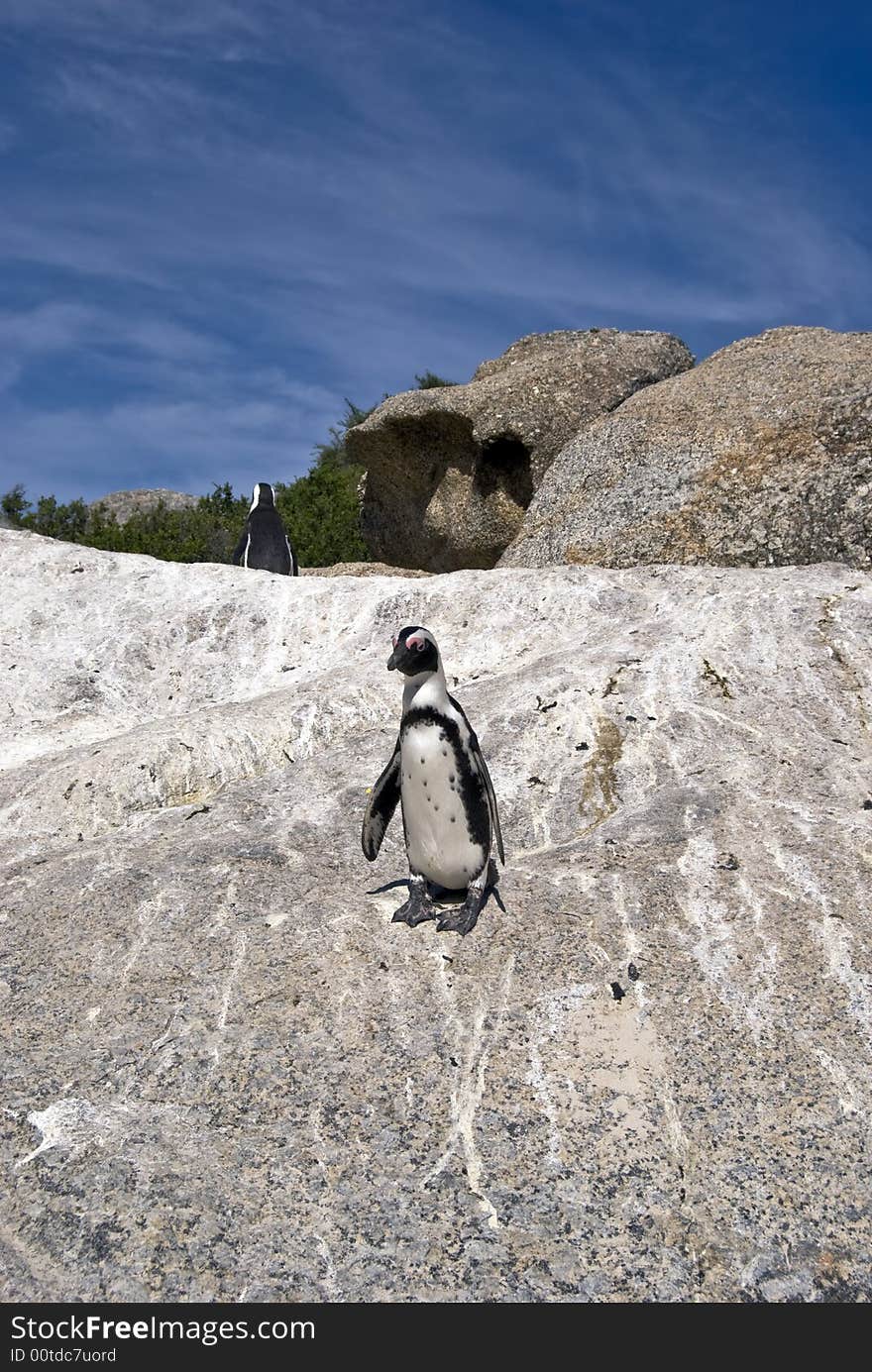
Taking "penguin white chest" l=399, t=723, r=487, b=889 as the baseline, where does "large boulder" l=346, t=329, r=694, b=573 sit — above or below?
above

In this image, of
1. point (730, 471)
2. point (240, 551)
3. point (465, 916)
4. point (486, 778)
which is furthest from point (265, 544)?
point (465, 916)

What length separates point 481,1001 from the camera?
477cm

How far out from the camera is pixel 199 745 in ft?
27.0

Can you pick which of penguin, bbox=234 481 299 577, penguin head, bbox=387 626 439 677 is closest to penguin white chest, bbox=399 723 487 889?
penguin head, bbox=387 626 439 677

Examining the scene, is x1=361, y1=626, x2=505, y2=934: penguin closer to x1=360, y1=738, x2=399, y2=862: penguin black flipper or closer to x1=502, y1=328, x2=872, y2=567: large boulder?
x1=360, y1=738, x2=399, y2=862: penguin black flipper

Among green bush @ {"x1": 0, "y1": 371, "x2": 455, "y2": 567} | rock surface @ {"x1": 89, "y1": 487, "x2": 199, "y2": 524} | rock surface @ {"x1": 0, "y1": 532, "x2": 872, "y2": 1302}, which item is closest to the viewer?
rock surface @ {"x1": 0, "y1": 532, "x2": 872, "y2": 1302}

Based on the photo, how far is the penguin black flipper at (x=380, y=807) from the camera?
5.76m

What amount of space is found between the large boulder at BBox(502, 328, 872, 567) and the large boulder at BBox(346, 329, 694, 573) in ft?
9.16

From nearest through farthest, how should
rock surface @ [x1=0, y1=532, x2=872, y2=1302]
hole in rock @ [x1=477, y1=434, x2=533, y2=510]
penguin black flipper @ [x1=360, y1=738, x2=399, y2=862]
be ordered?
rock surface @ [x1=0, y1=532, x2=872, y2=1302]
penguin black flipper @ [x1=360, y1=738, x2=399, y2=862]
hole in rock @ [x1=477, y1=434, x2=533, y2=510]

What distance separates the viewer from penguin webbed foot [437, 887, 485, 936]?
17.2 ft

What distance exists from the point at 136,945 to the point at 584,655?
4692mm

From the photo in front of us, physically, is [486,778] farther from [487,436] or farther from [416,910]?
[487,436]

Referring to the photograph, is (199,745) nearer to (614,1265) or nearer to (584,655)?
(584,655)

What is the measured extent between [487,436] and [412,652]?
12817mm
